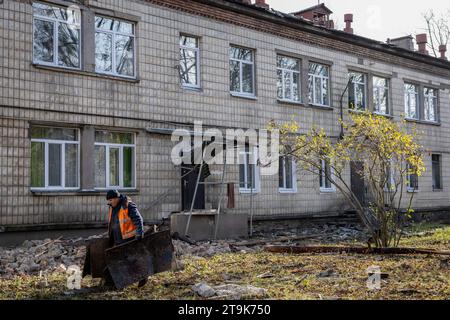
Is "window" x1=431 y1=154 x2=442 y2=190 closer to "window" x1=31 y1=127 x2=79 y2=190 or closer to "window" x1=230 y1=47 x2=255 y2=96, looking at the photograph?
"window" x1=230 y1=47 x2=255 y2=96

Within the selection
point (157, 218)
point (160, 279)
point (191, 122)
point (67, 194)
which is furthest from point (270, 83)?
point (160, 279)

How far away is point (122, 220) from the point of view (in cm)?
929

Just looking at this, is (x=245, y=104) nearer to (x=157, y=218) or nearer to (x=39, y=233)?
(x=157, y=218)

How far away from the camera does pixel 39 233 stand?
1448 centimetres

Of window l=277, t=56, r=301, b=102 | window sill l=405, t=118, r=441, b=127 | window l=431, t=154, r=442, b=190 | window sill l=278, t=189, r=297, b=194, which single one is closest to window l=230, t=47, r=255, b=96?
window l=277, t=56, r=301, b=102

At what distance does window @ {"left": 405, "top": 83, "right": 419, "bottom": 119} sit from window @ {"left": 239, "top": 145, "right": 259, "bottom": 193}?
31.8 feet

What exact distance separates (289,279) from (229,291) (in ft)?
5.49

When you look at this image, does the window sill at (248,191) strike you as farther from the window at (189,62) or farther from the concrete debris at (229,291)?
the concrete debris at (229,291)

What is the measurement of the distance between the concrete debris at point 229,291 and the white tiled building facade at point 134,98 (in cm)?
727

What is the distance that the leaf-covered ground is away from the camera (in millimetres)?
8406

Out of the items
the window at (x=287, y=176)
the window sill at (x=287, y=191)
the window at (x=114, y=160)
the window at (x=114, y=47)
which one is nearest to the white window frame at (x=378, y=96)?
the window at (x=287, y=176)

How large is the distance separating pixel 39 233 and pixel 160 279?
5.74 metres

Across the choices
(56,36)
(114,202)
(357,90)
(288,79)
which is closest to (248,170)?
(288,79)

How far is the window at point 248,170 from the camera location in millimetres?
19391
